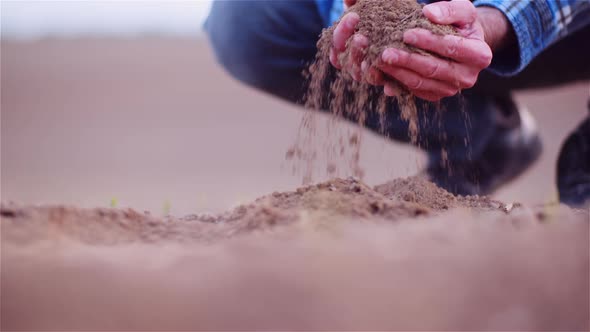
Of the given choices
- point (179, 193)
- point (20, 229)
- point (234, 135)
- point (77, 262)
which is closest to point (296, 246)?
point (77, 262)

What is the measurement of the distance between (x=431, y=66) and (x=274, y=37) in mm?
1537

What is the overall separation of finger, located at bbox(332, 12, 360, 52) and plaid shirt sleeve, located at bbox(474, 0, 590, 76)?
0.53 metres

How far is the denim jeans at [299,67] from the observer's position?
9.90 ft

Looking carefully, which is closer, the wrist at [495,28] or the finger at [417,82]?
the finger at [417,82]

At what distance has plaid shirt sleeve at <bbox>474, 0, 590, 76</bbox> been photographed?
6.52ft

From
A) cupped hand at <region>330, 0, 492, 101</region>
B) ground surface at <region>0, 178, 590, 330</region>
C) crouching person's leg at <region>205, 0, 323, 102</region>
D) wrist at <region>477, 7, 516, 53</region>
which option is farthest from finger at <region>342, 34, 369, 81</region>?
crouching person's leg at <region>205, 0, 323, 102</region>

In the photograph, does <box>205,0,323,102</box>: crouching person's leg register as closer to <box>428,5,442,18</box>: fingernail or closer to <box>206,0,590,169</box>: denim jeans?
<box>206,0,590,169</box>: denim jeans

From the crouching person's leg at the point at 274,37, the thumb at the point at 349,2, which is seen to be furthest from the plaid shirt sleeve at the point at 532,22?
the crouching person's leg at the point at 274,37

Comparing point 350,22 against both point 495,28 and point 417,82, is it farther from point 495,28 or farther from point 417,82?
point 495,28

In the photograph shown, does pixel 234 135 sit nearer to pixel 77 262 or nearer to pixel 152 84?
pixel 152 84

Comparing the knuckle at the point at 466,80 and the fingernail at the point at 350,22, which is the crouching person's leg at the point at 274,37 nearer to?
the fingernail at the point at 350,22

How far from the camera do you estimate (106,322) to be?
3.57 ft

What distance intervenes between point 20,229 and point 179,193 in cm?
431

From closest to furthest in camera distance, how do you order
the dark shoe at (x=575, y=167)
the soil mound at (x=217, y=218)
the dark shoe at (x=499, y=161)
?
the soil mound at (x=217, y=218) → the dark shoe at (x=575, y=167) → the dark shoe at (x=499, y=161)
